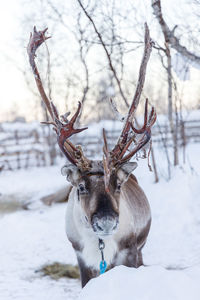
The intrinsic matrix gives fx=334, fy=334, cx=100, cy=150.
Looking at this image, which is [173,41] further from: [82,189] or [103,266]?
[103,266]

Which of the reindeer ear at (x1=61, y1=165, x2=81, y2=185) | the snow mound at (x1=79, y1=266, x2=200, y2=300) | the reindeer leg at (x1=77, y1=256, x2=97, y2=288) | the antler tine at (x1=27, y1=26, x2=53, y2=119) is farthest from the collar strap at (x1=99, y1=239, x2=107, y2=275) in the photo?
the antler tine at (x1=27, y1=26, x2=53, y2=119)

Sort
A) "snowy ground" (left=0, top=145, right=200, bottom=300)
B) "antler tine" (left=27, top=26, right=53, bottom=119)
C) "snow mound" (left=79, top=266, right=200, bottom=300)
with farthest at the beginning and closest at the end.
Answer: "antler tine" (left=27, top=26, right=53, bottom=119) < "snowy ground" (left=0, top=145, right=200, bottom=300) < "snow mound" (left=79, top=266, right=200, bottom=300)

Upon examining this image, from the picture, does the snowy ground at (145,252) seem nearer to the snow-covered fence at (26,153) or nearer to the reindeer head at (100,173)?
the reindeer head at (100,173)

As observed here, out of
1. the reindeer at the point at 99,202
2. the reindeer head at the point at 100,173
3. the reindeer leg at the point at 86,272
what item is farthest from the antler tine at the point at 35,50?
the reindeer leg at the point at 86,272

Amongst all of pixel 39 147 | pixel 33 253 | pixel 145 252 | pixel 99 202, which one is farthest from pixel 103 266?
pixel 39 147

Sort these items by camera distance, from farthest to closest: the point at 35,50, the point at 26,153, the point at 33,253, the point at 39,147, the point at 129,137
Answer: the point at 39,147 → the point at 26,153 → the point at 33,253 → the point at 35,50 → the point at 129,137

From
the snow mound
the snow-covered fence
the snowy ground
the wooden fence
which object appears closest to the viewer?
the snow mound

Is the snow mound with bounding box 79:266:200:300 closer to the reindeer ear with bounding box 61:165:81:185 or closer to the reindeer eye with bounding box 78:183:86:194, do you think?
the reindeer eye with bounding box 78:183:86:194

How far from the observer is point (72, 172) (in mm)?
3045

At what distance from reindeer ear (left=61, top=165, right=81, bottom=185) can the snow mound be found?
130cm

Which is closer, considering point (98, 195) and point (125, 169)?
point (98, 195)

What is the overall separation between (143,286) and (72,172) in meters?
1.57

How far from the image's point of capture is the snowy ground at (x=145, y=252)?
1635 millimetres

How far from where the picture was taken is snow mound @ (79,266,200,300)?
1.53 metres
